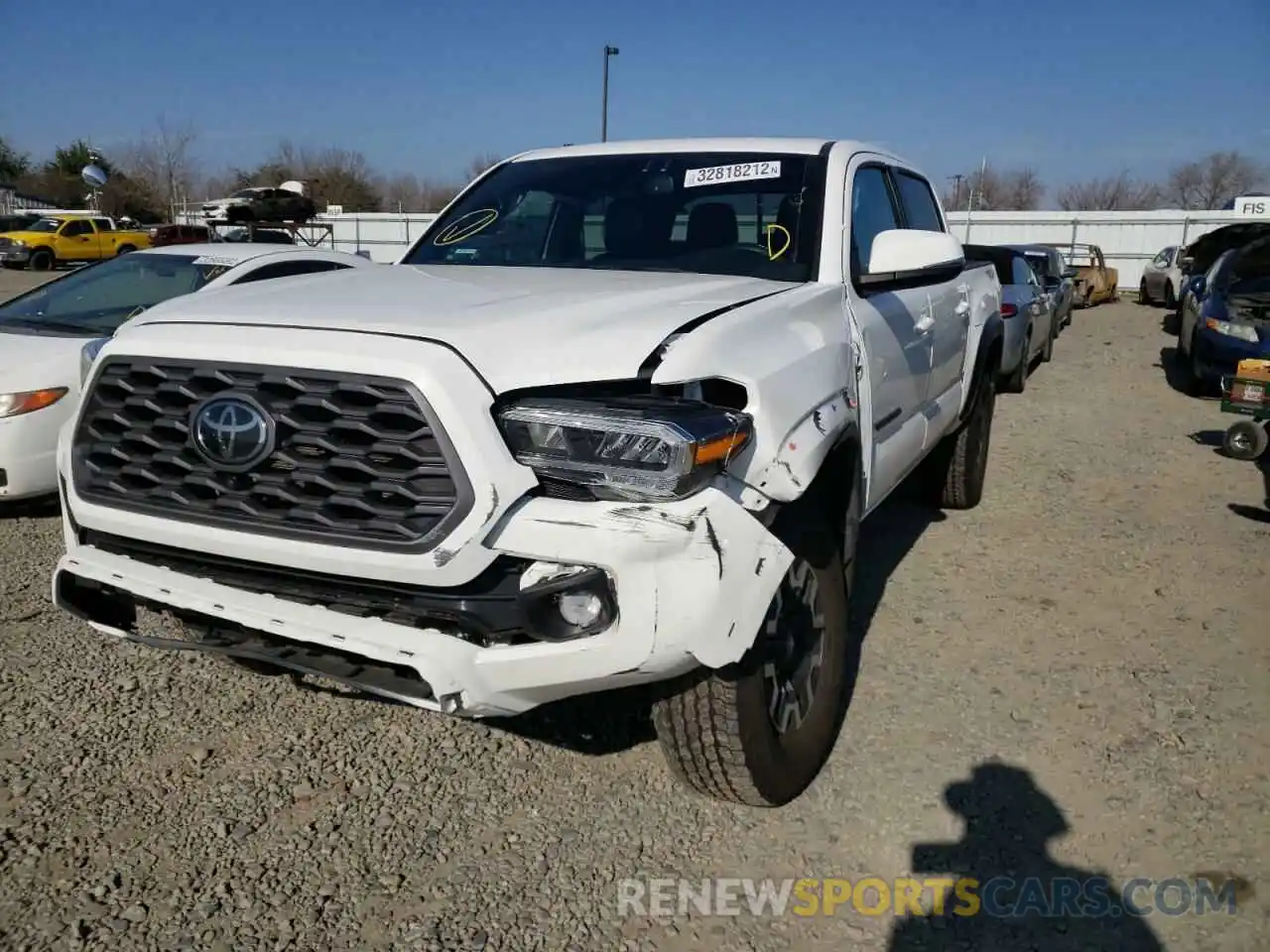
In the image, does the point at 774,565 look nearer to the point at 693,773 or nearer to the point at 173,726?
the point at 693,773

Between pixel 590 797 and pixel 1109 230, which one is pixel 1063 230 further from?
pixel 590 797

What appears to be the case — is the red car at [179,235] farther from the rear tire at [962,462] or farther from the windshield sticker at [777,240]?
the windshield sticker at [777,240]

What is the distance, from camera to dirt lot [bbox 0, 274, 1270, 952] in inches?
93.4

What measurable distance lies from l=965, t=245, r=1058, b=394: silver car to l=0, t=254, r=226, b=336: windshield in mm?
6782

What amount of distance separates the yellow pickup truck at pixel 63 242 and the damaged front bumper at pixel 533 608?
31.7 m

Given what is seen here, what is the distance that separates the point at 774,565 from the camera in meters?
2.23

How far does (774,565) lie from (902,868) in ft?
3.19

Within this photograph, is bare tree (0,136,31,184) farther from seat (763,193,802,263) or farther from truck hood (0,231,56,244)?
seat (763,193,802,263)

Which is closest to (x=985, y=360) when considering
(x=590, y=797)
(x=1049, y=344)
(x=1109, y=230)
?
(x=590, y=797)

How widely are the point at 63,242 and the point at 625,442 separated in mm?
34531

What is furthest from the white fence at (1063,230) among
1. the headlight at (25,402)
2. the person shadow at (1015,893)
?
the person shadow at (1015,893)

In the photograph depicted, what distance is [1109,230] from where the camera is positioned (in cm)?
3080

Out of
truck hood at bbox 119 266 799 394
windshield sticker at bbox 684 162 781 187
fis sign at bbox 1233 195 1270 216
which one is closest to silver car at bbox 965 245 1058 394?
windshield sticker at bbox 684 162 781 187

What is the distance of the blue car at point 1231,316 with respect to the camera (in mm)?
9516
